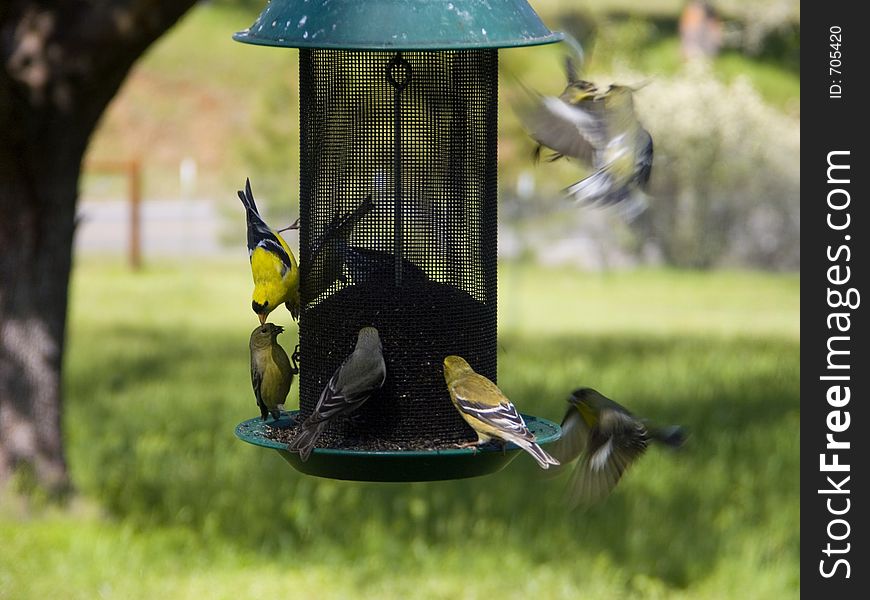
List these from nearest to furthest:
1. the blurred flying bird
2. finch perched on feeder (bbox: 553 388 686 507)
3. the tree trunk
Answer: the blurred flying bird < finch perched on feeder (bbox: 553 388 686 507) < the tree trunk

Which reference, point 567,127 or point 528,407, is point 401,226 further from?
point 528,407

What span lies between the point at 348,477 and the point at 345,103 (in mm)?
1350

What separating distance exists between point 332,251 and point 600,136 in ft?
3.45

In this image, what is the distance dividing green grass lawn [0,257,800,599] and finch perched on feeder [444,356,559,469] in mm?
3671

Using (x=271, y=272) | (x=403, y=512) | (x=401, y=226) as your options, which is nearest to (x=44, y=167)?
(x=403, y=512)

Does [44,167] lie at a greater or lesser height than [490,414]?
greater

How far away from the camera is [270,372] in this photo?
17.0 ft

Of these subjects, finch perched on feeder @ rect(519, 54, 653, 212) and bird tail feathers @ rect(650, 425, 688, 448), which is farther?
bird tail feathers @ rect(650, 425, 688, 448)

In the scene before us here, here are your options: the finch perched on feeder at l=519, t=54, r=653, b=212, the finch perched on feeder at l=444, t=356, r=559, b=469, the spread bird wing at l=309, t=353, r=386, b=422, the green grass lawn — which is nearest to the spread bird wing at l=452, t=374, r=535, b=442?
the finch perched on feeder at l=444, t=356, r=559, b=469

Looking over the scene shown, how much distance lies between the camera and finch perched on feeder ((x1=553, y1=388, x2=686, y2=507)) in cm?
538

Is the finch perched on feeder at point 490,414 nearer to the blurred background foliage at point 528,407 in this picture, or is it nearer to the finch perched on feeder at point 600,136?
the finch perched on feeder at point 600,136

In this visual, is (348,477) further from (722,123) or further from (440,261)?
(722,123)

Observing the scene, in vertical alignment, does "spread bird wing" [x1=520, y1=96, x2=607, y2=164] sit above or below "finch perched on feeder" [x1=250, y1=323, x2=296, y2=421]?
above

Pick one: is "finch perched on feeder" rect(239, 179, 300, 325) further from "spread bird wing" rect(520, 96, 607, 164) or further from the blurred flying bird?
"spread bird wing" rect(520, 96, 607, 164)
